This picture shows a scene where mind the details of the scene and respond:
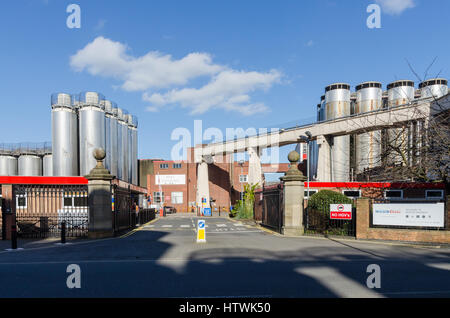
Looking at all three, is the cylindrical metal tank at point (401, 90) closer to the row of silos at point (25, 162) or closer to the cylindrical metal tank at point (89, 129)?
the cylindrical metal tank at point (89, 129)

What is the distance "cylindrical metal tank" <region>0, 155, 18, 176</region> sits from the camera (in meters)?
49.5

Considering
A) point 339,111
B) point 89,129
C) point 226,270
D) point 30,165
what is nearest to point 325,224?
point 226,270

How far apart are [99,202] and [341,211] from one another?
11570 millimetres

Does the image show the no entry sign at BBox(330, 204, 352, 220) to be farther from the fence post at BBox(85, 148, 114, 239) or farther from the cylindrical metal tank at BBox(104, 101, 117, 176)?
the cylindrical metal tank at BBox(104, 101, 117, 176)

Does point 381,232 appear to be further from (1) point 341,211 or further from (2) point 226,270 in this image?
(2) point 226,270

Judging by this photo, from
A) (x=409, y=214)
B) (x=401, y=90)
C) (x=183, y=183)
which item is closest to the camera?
(x=409, y=214)

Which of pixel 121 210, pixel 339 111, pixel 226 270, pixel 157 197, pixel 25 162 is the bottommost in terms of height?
pixel 157 197

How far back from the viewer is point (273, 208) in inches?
880

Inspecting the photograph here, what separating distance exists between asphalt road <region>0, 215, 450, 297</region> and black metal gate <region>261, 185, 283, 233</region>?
16.6 ft

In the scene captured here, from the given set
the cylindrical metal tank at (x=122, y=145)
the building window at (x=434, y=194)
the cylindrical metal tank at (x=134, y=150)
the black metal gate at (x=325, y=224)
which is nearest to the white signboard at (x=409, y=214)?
the black metal gate at (x=325, y=224)

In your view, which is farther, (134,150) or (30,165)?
(134,150)

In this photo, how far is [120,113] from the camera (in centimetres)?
4788
